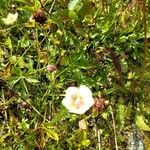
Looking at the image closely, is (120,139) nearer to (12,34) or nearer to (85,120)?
(85,120)

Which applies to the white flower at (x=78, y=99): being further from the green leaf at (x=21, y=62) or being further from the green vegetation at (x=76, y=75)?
the green leaf at (x=21, y=62)

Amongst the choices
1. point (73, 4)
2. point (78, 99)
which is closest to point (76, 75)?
point (78, 99)

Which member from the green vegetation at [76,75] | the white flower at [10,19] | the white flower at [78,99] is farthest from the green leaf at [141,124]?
the white flower at [10,19]

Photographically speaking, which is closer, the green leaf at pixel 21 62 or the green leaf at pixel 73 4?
the green leaf at pixel 73 4

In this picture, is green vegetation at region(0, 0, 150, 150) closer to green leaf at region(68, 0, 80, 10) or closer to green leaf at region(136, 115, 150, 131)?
green leaf at region(136, 115, 150, 131)

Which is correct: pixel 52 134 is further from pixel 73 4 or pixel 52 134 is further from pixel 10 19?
pixel 73 4

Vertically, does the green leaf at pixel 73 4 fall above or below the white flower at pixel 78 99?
above
